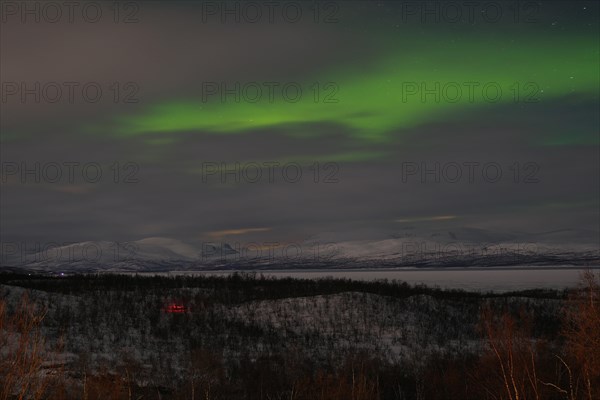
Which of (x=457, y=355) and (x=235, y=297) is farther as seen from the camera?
(x=235, y=297)

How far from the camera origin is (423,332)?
190 ft

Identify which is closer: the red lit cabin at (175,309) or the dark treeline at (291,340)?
the dark treeline at (291,340)

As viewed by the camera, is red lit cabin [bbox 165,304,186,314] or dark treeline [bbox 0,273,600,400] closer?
dark treeline [bbox 0,273,600,400]

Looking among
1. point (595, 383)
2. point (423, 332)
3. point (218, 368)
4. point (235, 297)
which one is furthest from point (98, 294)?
point (595, 383)

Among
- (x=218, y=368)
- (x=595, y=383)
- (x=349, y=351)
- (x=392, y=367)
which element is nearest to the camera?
(x=595, y=383)

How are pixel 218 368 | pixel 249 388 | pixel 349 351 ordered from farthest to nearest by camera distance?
pixel 349 351 < pixel 218 368 < pixel 249 388

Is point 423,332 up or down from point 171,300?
down

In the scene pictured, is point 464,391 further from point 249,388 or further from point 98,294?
point 98,294

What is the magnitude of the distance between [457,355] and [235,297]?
1042 inches

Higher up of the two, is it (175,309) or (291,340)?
(175,309)

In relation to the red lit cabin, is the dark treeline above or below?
below

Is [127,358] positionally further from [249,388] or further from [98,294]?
[98,294]

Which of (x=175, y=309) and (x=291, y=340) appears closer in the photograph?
(x=291, y=340)

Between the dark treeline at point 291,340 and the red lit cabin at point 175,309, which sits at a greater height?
the red lit cabin at point 175,309
